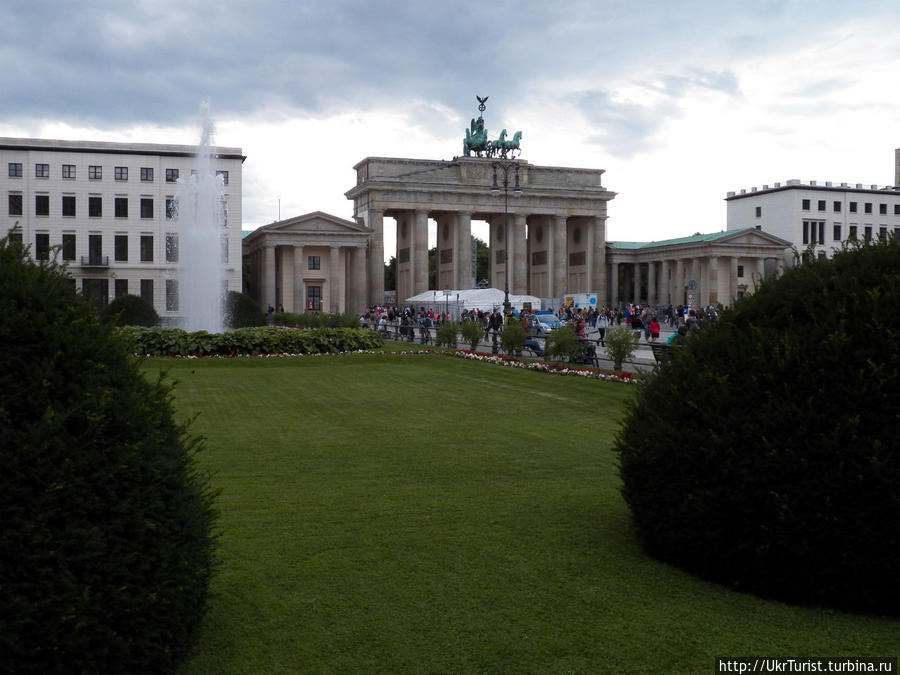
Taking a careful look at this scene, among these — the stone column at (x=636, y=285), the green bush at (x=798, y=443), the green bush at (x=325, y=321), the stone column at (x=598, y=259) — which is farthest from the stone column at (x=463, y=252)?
the green bush at (x=798, y=443)

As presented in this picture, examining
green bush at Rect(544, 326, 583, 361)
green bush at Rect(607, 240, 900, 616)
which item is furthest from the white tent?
green bush at Rect(607, 240, 900, 616)

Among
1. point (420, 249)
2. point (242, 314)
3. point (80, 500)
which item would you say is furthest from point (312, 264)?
point (80, 500)

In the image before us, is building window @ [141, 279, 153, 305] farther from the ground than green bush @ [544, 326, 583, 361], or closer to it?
farther from the ground

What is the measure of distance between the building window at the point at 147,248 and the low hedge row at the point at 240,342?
138 ft

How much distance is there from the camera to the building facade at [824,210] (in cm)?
9850

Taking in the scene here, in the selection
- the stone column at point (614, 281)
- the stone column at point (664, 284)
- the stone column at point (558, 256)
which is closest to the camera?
the stone column at point (558, 256)

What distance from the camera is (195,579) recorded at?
464 centimetres

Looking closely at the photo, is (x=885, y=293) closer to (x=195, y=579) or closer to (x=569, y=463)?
(x=195, y=579)

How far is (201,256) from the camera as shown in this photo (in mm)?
37469

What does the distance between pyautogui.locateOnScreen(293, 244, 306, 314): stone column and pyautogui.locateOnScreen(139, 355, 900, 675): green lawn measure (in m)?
64.3

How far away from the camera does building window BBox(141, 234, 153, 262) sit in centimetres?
6869

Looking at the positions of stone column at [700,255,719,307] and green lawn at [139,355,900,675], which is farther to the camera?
stone column at [700,255,719,307]

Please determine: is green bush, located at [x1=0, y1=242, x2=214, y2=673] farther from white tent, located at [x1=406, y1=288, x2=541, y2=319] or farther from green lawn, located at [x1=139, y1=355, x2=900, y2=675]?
white tent, located at [x1=406, y1=288, x2=541, y2=319]

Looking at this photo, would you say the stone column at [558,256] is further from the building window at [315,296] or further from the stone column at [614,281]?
the building window at [315,296]
